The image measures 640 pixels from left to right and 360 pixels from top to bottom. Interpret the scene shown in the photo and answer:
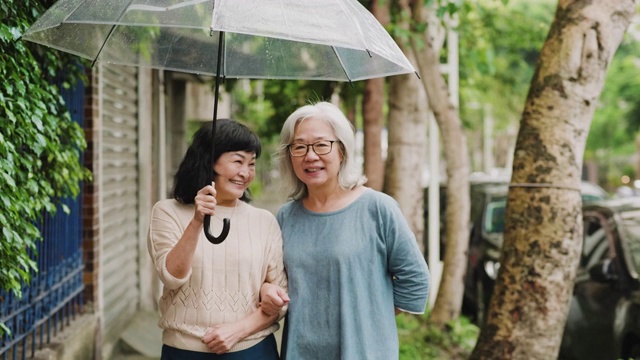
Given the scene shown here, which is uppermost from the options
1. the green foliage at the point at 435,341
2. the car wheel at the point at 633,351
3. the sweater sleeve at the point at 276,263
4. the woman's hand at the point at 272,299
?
the sweater sleeve at the point at 276,263

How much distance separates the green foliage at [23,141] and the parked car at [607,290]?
14.2 ft

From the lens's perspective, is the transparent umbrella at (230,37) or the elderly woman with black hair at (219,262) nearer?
the transparent umbrella at (230,37)

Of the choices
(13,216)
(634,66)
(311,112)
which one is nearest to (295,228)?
(311,112)

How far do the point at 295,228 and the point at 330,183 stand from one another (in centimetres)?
25

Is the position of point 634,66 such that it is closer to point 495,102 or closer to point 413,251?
point 495,102

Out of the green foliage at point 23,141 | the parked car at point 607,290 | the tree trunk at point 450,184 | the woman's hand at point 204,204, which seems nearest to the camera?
the woman's hand at point 204,204

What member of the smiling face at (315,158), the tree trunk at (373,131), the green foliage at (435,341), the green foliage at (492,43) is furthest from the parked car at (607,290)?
the smiling face at (315,158)

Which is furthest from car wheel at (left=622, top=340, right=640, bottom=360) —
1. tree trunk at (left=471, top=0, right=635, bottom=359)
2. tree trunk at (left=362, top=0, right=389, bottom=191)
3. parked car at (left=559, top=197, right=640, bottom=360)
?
tree trunk at (left=362, top=0, right=389, bottom=191)

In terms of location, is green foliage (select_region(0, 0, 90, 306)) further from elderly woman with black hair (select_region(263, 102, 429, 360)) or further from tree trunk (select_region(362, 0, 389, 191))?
tree trunk (select_region(362, 0, 389, 191))

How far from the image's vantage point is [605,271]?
634 centimetres

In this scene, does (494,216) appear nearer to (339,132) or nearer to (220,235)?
(339,132)

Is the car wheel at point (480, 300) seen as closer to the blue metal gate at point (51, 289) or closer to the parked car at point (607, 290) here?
the parked car at point (607, 290)

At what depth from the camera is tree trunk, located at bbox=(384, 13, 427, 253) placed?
8188 mm

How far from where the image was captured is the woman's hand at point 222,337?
3088 mm
